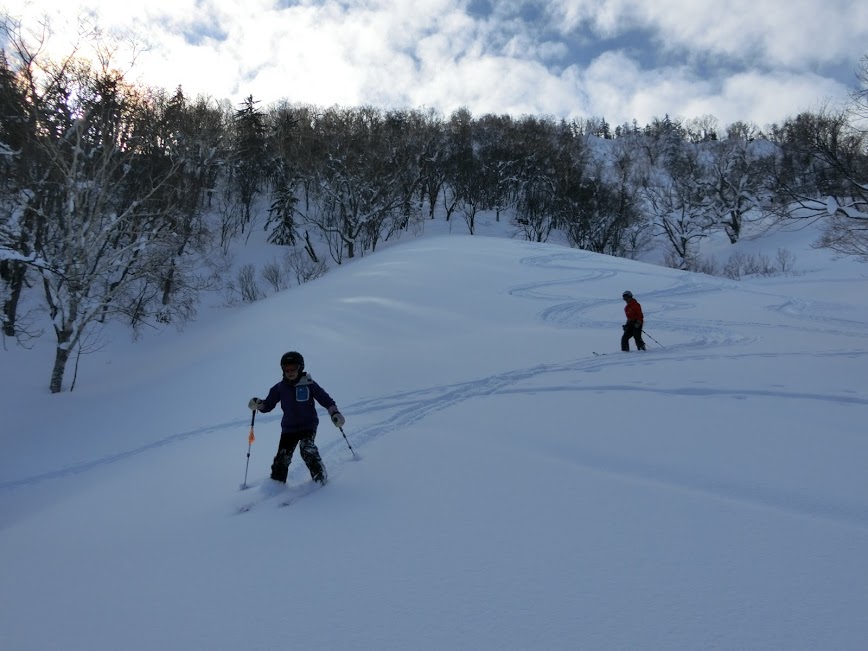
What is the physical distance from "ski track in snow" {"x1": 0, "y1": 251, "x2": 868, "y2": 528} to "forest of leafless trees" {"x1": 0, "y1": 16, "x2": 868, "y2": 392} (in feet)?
11.1

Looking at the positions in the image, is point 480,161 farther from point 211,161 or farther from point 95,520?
point 95,520

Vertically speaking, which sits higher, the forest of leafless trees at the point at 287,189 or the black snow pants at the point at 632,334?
the forest of leafless trees at the point at 287,189

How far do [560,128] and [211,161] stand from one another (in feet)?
184

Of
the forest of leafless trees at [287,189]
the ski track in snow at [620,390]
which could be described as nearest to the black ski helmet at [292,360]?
the ski track in snow at [620,390]

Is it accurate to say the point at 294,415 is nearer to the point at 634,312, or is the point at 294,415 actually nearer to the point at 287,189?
the point at 634,312

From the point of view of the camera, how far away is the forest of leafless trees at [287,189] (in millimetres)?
13281

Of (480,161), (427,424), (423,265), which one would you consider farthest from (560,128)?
(427,424)

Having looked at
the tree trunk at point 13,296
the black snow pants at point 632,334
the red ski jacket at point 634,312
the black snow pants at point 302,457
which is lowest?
the black snow pants at point 302,457

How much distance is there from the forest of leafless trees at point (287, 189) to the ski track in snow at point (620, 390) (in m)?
3.38

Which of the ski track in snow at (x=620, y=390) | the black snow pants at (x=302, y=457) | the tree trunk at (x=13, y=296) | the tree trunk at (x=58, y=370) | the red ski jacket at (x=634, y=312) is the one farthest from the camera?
the tree trunk at (x=13, y=296)

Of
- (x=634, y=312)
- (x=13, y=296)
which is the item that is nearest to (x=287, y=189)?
(x=13, y=296)

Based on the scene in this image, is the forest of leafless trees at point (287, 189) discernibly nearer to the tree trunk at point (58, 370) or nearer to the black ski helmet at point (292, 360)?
the tree trunk at point (58, 370)

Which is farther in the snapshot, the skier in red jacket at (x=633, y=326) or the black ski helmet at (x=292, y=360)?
the skier in red jacket at (x=633, y=326)

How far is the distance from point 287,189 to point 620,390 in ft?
130
